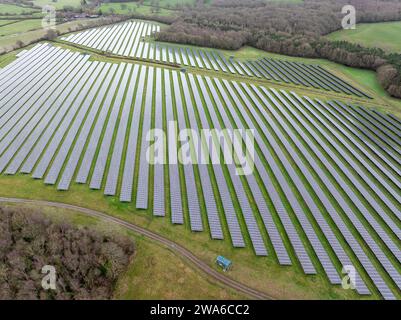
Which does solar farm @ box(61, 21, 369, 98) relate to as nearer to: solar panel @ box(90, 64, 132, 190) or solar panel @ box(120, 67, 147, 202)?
solar panel @ box(90, 64, 132, 190)

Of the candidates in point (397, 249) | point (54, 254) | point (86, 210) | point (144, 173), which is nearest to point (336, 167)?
point (397, 249)

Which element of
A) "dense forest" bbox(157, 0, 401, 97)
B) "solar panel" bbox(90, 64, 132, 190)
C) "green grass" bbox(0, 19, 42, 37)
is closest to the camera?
"solar panel" bbox(90, 64, 132, 190)

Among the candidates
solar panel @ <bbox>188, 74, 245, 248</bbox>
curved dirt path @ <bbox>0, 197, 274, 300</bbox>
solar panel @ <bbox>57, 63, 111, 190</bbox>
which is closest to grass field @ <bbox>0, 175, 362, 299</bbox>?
curved dirt path @ <bbox>0, 197, 274, 300</bbox>

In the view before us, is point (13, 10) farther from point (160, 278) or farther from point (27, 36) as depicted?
point (160, 278)

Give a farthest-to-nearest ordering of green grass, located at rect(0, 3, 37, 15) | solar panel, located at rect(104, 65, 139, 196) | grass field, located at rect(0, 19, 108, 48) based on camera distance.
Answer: green grass, located at rect(0, 3, 37, 15), grass field, located at rect(0, 19, 108, 48), solar panel, located at rect(104, 65, 139, 196)

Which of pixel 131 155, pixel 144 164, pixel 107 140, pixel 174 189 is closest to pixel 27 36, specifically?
pixel 107 140

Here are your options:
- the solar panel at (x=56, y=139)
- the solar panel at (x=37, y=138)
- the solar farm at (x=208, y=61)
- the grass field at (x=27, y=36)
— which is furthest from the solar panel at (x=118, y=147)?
the grass field at (x=27, y=36)
